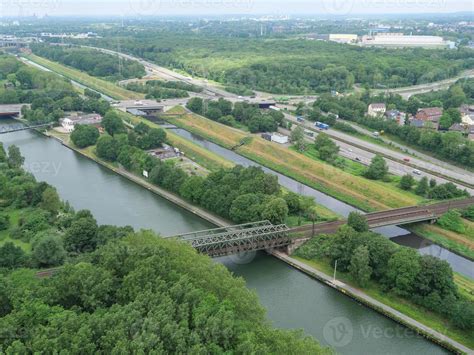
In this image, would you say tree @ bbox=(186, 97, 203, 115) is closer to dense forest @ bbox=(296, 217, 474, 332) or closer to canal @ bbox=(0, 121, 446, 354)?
canal @ bbox=(0, 121, 446, 354)

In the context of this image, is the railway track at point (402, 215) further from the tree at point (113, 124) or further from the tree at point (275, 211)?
the tree at point (113, 124)

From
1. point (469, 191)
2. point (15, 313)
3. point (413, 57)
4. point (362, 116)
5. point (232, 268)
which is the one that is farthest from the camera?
point (413, 57)

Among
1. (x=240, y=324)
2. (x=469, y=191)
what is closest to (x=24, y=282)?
(x=240, y=324)

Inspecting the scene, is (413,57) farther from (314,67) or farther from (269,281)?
(269,281)

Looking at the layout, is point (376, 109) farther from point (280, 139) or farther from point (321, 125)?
point (280, 139)

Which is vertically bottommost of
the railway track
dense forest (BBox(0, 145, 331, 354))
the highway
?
the highway

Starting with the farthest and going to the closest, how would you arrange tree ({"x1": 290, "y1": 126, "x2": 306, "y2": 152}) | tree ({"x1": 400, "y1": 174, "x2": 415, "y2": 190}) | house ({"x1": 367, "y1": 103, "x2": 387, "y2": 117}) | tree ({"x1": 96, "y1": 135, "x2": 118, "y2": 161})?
house ({"x1": 367, "y1": 103, "x2": 387, "y2": 117})
tree ({"x1": 290, "y1": 126, "x2": 306, "y2": 152})
tree ({"x1": 96, "y1": 135, "x2": 118, "y2": 161})
tree ({"x1": 400, "y1": 174, "x2": 415, "y2": 190})

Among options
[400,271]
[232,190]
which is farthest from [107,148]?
[400,271]

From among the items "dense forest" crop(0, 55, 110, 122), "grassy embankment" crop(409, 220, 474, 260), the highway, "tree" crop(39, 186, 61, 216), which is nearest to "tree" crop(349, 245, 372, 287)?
"grassy embankment" crop(409, 220, 474, 260)
